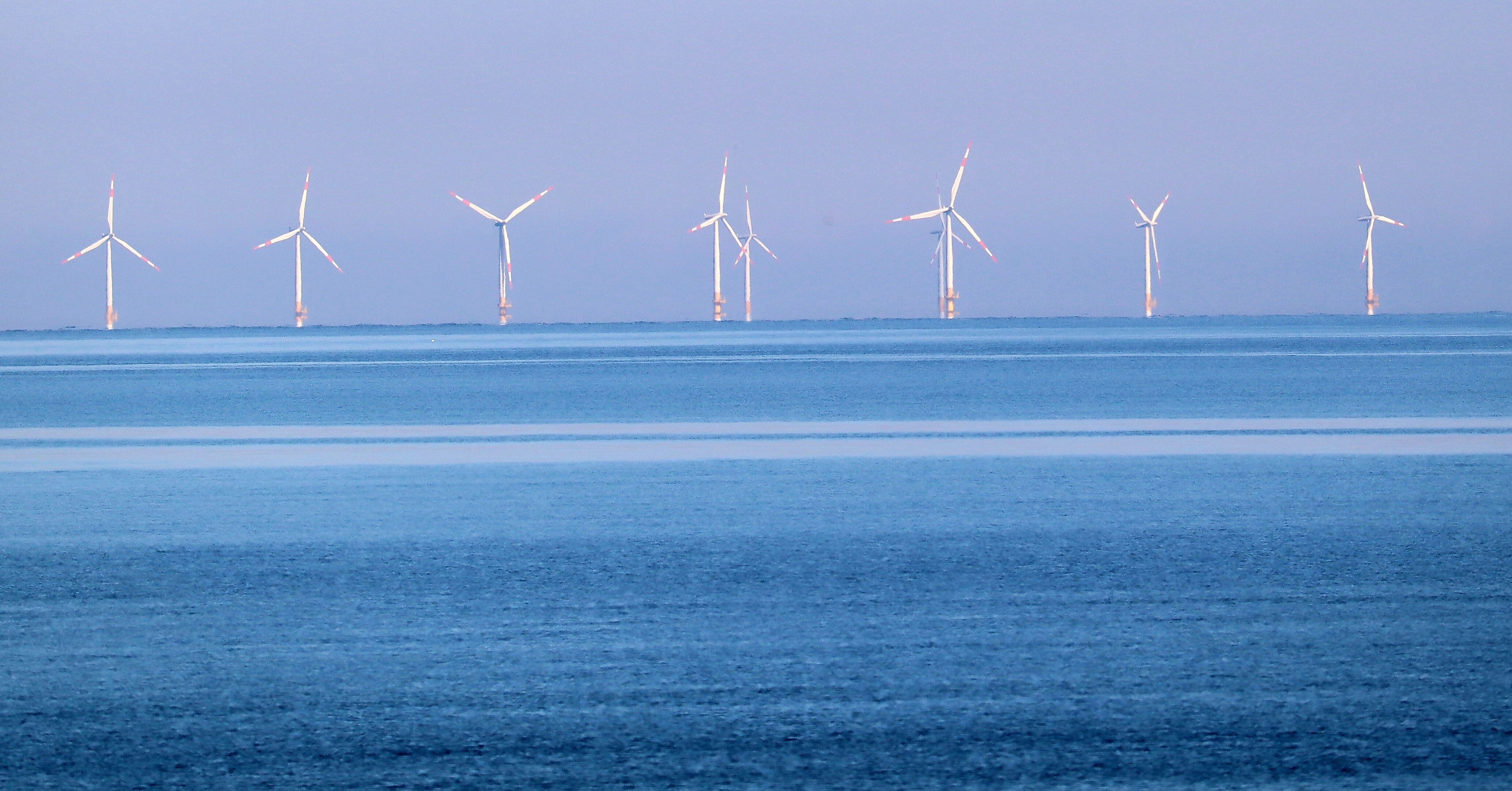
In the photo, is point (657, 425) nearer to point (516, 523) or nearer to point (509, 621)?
point (516, 523)

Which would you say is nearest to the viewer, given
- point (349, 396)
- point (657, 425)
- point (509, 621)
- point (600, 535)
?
point (509, 621)

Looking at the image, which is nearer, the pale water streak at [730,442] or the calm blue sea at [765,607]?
the calm blue sea at [765,607]

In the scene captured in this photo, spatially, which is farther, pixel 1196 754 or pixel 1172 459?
pixel 1172 459

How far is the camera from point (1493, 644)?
217 inches

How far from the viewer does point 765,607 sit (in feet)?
20.8

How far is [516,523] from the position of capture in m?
8.89

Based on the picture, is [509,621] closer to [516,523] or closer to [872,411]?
[516,523]

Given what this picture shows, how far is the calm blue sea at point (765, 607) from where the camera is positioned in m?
4.36

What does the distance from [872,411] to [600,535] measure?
401 inches

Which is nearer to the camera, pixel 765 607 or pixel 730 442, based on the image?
pixel 765 607

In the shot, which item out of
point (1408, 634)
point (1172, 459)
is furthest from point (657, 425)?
point (1408, 634)

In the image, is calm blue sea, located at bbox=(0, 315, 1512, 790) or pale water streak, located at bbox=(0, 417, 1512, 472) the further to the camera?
pale water streak, located at bbox=(0, 417, 1512, 472)

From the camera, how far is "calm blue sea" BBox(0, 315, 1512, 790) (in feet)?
14.3

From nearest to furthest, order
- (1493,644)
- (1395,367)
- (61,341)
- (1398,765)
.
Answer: (1398,765) < (1493,644) < (1395,367) < (61,341)
